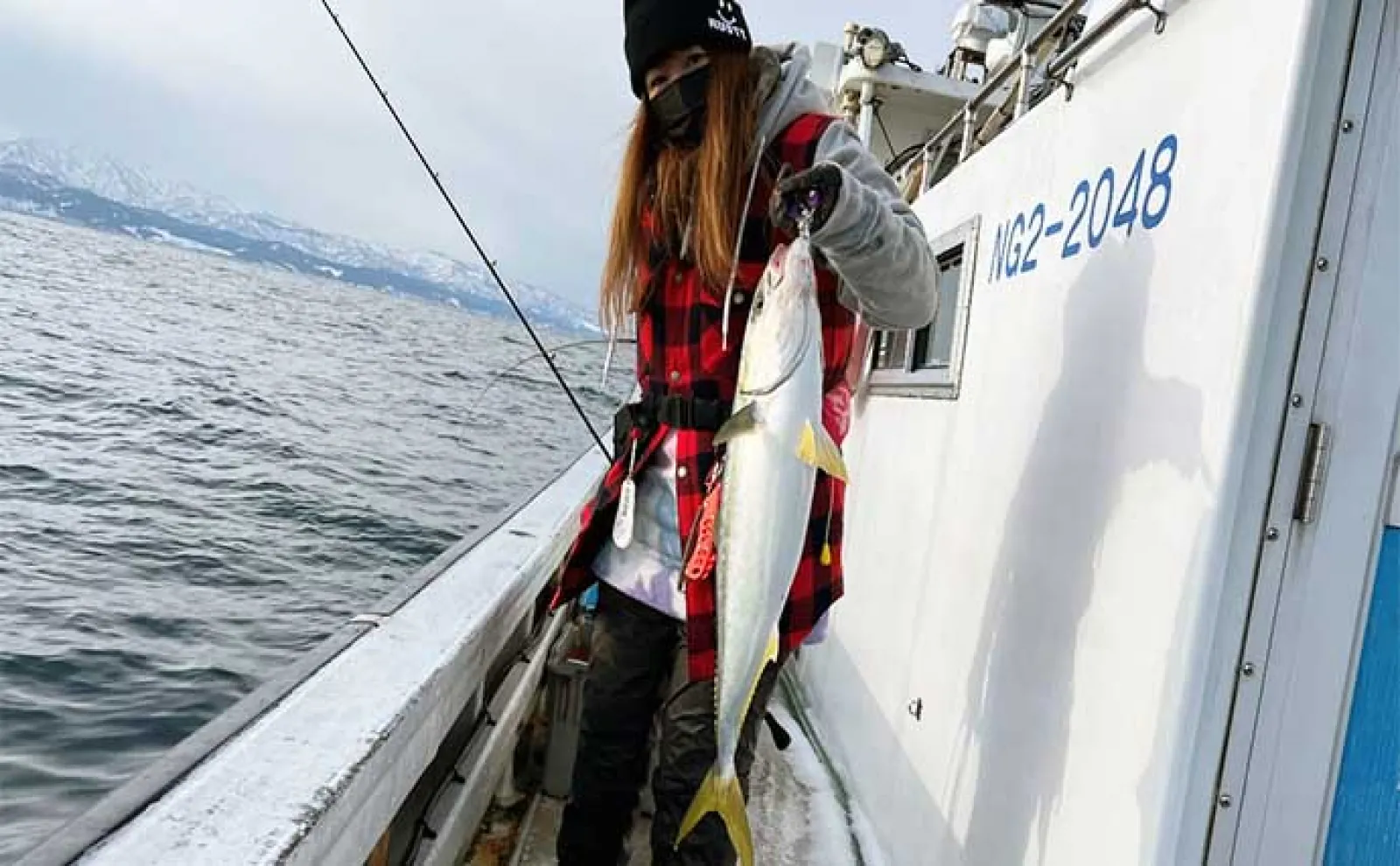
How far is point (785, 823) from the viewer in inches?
113

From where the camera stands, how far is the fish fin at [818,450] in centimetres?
171

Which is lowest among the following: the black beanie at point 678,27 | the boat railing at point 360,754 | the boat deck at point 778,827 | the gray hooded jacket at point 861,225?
the boat deck at point 778,827

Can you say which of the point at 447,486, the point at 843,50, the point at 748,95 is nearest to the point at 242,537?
the point at 447,486

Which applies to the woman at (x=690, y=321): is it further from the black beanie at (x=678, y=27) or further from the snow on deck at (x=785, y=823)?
the snow on deck at (x=785, y=823)

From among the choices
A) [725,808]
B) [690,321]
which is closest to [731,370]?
[690,321]

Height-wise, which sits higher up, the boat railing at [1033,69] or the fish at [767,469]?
the boat railing at [1033,69]

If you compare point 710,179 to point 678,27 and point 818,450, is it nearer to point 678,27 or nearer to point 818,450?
point 678,27

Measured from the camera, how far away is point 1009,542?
211 cm

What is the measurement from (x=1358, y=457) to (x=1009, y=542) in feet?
2.88

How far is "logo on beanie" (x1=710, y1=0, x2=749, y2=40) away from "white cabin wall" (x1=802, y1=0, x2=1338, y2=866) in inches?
29.8

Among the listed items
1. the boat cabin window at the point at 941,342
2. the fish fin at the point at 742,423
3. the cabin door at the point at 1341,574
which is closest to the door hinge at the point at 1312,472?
the cabin door at the point at 1341,574

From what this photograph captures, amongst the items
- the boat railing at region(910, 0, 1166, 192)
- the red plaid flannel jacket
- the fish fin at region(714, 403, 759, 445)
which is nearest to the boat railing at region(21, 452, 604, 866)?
the red plaid flannel jacket

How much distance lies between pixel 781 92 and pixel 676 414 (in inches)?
27.3

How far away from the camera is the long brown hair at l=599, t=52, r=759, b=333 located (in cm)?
185
